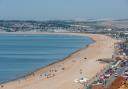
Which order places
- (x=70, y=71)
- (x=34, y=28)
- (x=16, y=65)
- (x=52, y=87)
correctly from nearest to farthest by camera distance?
(x=52, y=87)
(x=70, y=71)
(x=16, y=65)
(x=34, y=28)

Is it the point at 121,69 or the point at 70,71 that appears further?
the point at 70,71

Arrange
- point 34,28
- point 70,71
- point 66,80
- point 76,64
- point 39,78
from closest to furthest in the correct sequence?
1. point 66,80
2. point 39,78
3. point 70,71
4. point 76,64
5. point 34,28

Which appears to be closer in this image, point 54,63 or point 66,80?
point 66,80

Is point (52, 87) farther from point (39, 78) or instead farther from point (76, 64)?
point (76, 64)

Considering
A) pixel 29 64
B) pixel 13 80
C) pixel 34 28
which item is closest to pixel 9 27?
pixel 34 28

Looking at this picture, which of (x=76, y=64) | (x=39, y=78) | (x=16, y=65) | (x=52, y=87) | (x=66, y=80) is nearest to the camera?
(x=52, y=87)

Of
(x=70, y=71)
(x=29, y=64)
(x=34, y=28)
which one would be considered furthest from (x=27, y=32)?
(x=70, y=71)

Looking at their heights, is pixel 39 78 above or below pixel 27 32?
above

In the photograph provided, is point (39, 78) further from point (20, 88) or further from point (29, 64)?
point (29, 64)

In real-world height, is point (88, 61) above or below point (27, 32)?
above
